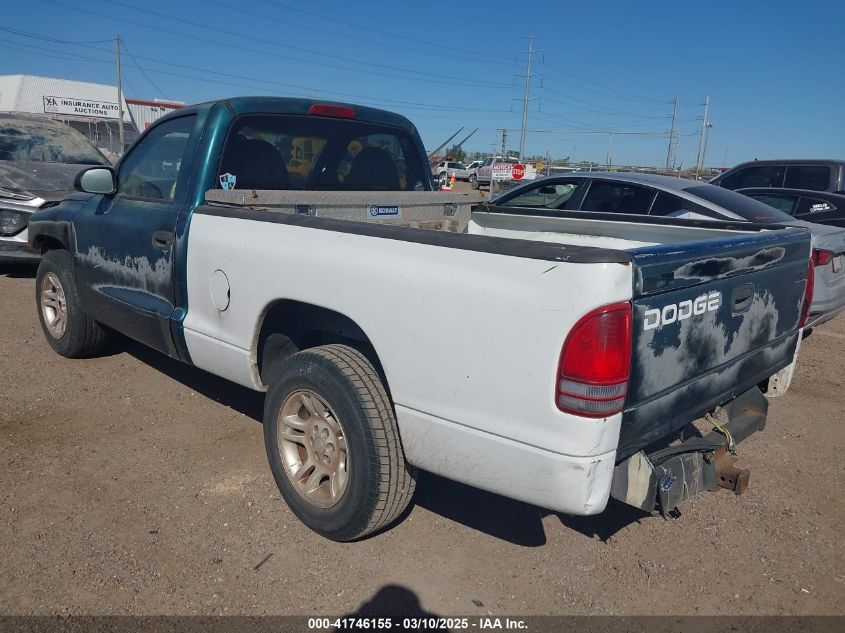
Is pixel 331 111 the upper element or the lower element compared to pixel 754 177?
upper

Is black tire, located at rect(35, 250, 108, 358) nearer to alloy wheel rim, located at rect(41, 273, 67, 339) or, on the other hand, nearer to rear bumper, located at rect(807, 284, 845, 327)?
alloy wheel rim, located at rect(41, 273, 67, 339)

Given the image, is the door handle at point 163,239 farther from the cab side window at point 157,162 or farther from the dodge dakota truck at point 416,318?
the cab side window at point 157,162

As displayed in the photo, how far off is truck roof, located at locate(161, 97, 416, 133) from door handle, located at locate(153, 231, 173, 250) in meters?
0.75

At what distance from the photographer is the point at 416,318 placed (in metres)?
2.50


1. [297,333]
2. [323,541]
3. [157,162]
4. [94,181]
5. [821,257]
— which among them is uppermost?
[157,162]

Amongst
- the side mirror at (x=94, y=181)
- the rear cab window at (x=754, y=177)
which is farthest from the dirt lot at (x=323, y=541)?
the rear cab window at (x=754, y=177)

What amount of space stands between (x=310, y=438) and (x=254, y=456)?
0.92 meters

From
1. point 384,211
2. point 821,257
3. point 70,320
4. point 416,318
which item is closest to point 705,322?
point 416,318

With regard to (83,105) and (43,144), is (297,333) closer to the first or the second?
(43,144)

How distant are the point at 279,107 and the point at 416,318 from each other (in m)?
2.17

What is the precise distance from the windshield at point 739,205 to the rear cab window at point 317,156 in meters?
3.05

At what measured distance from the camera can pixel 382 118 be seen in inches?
183

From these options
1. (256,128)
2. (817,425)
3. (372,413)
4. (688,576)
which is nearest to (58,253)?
(256,128)

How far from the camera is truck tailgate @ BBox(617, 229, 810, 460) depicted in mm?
2270
